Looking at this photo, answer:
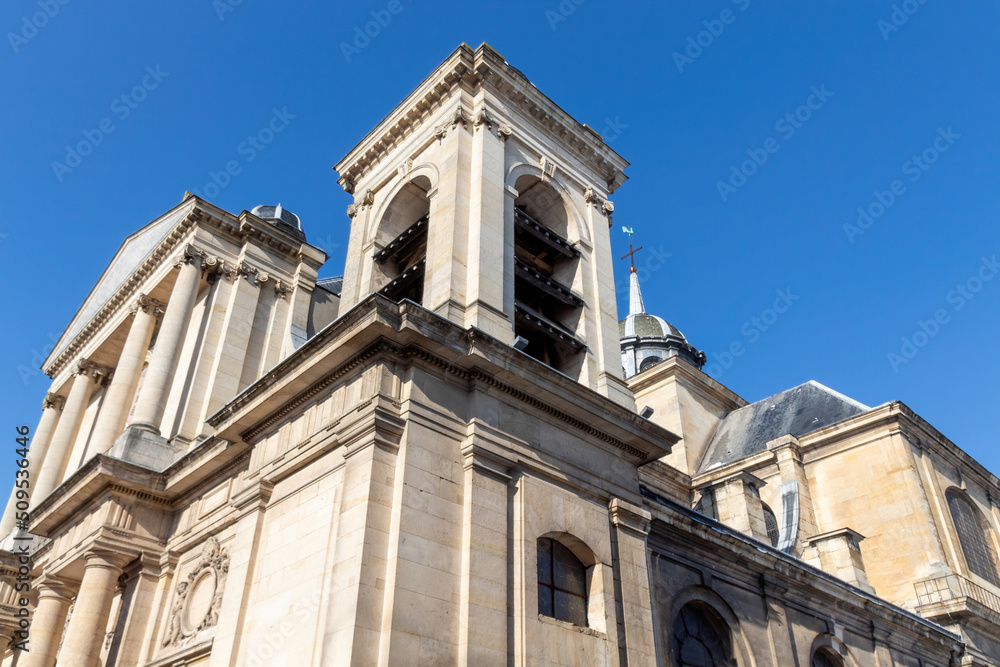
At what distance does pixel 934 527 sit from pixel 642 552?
60.0ft

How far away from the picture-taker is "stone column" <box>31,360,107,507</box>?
23828mm

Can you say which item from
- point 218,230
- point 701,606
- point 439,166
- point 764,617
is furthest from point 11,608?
point 764,617

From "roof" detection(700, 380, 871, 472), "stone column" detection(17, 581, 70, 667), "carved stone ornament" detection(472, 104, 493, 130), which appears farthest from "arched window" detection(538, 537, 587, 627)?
"roof" detection(700, 380, 871, 472)

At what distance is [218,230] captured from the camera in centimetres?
2330

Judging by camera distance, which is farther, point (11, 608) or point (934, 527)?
point (934, 527)

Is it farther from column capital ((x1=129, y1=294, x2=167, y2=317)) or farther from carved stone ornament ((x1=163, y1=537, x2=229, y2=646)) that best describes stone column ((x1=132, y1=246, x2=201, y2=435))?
carved stone ornament ((x1=163, y1=537, x2=229, y2=646))

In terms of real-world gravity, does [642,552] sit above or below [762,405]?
below

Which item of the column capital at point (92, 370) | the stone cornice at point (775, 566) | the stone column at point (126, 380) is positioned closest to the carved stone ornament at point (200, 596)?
the stone column at point (126, 380)

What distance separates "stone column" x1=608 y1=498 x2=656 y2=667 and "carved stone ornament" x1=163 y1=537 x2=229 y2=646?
6986 millimetres

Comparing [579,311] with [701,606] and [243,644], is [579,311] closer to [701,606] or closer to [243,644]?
[701,606]

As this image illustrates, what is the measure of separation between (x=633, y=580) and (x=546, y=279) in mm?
6362

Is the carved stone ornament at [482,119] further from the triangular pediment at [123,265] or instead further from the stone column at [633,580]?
the triangular pediment at [123,265]

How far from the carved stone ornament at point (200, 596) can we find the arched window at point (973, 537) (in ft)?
84.1

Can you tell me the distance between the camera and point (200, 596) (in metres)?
15.1
